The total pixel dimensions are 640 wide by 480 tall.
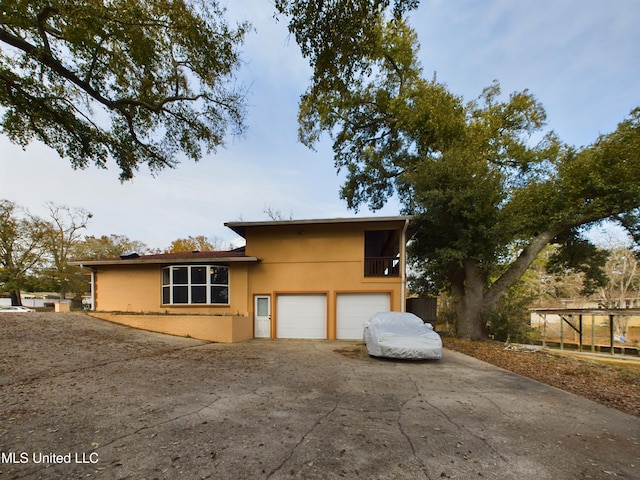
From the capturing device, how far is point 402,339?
7.53 meters

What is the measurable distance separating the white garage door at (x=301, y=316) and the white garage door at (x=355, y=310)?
2.10 feet

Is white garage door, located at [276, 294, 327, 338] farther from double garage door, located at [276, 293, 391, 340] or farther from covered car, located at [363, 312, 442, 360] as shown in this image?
covered car, located at [363, 312, 442, 360]

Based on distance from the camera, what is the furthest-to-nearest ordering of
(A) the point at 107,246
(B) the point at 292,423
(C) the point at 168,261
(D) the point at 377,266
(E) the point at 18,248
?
(A) the point at 107,246 < (E) the point at 18,248 < (D) the point at 377,266 < (C) the point at 168,261 < (B) the point at 292,423

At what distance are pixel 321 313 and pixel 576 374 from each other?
7831mm

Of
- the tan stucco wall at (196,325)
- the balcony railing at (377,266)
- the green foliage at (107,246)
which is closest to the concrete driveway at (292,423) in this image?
the tan stucco wall at (196,325)

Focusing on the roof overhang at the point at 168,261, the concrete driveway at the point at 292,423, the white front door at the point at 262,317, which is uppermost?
the roof overhang at the point at 168,261

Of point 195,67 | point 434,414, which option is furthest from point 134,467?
point 195,67

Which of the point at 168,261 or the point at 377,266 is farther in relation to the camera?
the point at 377,266

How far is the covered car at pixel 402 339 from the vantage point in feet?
24.0

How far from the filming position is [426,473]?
2582 millimetres

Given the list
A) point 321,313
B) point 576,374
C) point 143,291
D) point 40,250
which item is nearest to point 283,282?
point 321,313

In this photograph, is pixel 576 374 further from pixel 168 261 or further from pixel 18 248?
pixel 18 248

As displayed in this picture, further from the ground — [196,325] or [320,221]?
[320,221]

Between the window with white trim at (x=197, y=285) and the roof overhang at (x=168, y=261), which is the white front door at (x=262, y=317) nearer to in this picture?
the window with white trim at (x=197, y=285)
